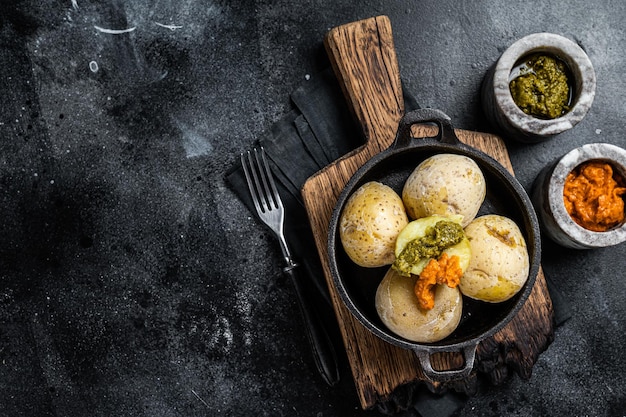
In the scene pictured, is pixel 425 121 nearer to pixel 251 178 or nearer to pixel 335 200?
pixel 335 200

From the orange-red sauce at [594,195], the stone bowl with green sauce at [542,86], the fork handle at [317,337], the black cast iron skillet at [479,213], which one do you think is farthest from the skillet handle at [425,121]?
the fork handle at [317,337]

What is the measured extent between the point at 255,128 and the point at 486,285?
0.82 meters

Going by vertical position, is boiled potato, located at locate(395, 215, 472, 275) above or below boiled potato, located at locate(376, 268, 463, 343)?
above

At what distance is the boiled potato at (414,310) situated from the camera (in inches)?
50.5

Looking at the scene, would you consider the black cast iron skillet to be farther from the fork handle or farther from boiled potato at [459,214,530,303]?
the fork handle

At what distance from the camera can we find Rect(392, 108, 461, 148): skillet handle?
1356mm

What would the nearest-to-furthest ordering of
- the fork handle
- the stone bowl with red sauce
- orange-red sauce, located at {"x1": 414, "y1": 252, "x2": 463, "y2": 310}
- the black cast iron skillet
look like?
orange-red sauce, located at {"x1": 414, "y1": 252, "x2": 463, "y2": 310}
the black cast iron skillet
the stone bowl with red sauce
the fork handle

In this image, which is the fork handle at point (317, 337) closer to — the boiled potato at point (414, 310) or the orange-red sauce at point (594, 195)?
the boiled potato at point (414, 310)

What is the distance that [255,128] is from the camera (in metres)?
1.77

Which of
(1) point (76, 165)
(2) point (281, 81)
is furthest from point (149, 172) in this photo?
(2) point (281, 81)

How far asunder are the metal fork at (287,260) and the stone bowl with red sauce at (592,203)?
66 cm

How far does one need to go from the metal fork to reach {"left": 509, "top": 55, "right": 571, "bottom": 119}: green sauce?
684mm

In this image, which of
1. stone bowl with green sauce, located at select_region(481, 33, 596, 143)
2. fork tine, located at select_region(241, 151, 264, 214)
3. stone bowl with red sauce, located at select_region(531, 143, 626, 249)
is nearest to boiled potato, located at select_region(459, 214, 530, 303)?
stone bowl with red sauce, located at select_region(531, 143, 626, 249)

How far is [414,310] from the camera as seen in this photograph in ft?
4.21
